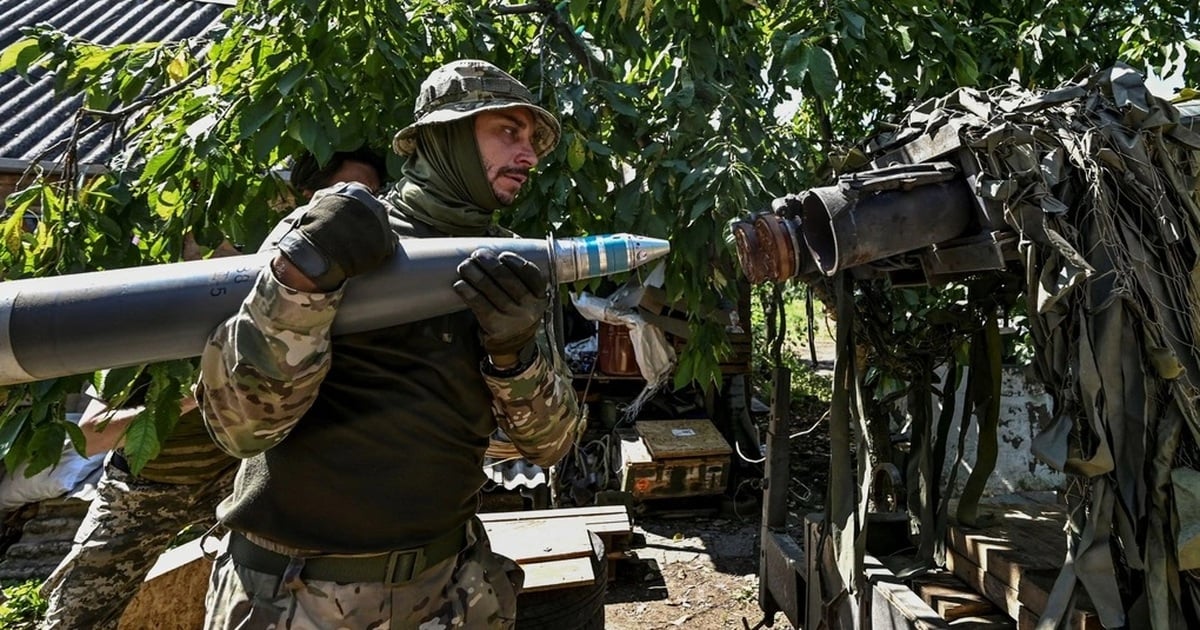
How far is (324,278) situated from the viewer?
148cm

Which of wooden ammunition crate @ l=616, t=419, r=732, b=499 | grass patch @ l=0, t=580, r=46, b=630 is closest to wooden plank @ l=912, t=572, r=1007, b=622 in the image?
wooden ammunition crate @ l=616, t=419, r=732, b=499

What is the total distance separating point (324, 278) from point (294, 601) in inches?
31.2

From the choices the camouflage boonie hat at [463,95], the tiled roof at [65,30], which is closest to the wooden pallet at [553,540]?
the camouflage boonie hat at [463,95]

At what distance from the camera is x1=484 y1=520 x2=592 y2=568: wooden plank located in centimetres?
357

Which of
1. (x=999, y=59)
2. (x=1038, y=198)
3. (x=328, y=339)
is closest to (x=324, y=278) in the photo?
(x=328, y=339)

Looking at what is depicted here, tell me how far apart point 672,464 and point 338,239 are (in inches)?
218

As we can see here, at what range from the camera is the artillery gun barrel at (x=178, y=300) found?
1.47 meters

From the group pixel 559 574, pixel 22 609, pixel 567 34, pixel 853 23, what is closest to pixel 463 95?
pixel 567 34

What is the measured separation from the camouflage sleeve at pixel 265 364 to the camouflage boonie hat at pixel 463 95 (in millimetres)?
664

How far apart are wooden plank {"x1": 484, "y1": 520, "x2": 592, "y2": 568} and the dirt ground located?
111 centimetres

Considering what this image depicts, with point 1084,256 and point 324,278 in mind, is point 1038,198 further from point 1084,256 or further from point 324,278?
point 324,278

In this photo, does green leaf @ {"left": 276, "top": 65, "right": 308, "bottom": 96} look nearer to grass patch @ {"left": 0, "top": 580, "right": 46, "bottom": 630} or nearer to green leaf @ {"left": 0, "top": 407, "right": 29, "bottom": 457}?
green leaf @ {"left": 0, "top": 407, "right": 29, "bottom": 457}

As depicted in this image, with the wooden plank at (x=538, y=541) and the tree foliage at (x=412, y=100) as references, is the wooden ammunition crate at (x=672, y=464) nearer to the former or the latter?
the wooden plank at (x=538, y=541)

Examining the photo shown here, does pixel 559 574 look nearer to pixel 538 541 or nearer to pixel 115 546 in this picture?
pixel 538 541
